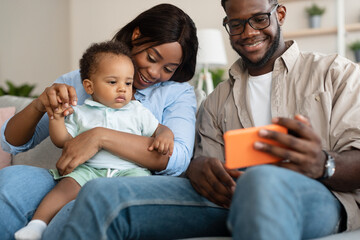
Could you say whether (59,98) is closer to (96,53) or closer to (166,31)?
(96,53)

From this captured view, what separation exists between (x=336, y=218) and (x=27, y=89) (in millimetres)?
3453

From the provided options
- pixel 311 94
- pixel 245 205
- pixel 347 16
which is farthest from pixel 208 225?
pixel 347 16

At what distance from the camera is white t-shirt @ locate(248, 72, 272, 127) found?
1.60 meters

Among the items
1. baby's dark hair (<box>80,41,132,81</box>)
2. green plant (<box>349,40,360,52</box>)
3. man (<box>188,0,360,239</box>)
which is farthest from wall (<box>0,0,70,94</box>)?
man (<box>188,0,360,239</box>)

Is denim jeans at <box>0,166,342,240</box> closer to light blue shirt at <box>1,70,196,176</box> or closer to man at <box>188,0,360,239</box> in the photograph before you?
man at <box>188,0,360,239</box>

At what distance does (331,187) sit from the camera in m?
1.21

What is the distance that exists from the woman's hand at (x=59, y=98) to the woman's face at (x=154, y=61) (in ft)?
1.25

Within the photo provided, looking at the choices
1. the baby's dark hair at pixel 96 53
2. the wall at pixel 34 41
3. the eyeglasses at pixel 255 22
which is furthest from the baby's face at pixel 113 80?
the wall at pixel 34 41

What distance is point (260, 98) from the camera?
1645mm

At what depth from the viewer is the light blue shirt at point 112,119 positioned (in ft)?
5.08

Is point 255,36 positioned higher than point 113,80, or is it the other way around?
point 255,36

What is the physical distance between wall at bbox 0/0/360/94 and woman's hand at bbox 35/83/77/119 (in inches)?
142

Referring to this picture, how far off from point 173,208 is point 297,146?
16.2 inches

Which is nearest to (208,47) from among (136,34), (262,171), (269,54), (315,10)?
(315,10)
